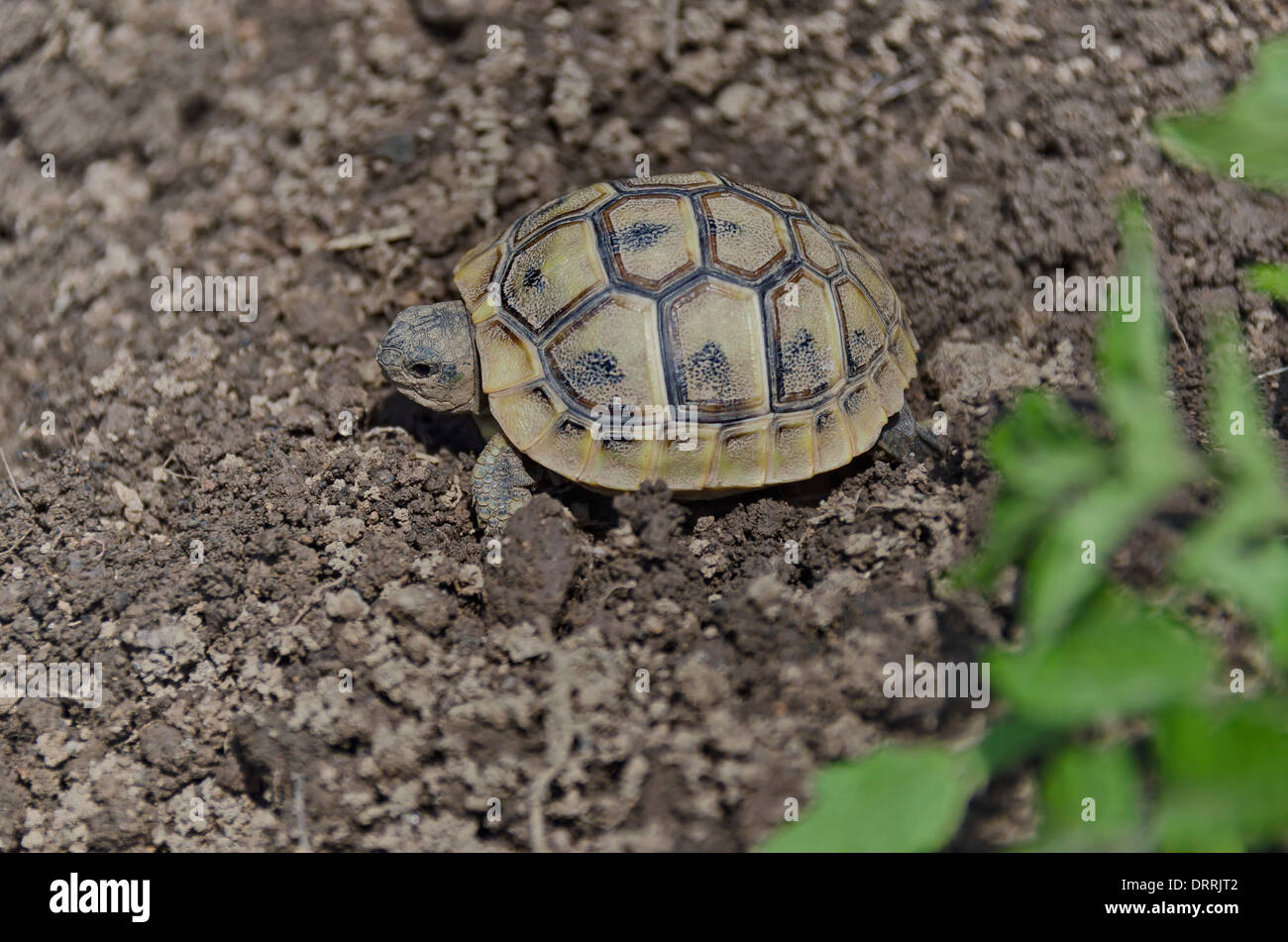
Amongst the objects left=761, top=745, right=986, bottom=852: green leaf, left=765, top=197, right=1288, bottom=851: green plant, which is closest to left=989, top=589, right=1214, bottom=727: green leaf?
left=765, top=197, right=1288, bottom=851: green plant

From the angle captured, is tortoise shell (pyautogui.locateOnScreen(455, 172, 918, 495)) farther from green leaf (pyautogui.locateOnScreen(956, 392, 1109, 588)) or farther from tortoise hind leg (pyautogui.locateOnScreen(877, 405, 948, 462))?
green leaf (pyautogui.locateOnScreen(956, 392, 1109, 588))

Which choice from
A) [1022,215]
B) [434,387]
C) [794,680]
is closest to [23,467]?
[434,387]

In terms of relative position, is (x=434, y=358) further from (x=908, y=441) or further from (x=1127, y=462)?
(x=1127, y=462)

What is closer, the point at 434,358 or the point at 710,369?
the point at 710,369

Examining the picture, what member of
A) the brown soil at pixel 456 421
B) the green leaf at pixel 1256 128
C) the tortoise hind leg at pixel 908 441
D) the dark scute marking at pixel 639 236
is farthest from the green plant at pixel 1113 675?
the dark scute marking at pixel 639 236

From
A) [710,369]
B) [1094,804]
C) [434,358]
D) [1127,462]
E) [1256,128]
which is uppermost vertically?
[434,358]

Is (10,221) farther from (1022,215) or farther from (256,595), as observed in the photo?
(1022,215)

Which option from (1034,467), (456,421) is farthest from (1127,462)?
(456,421)
